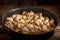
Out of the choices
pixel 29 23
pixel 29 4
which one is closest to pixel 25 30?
pixel 29 23

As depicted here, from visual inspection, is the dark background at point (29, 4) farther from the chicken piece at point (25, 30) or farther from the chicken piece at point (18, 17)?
the chicken piece at point (25, 30)

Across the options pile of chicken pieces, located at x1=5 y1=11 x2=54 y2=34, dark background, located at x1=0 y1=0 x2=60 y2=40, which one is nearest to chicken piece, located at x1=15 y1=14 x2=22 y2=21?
pile of chicken pieces, located at x1=5 y1=11 x2=54 y2=34

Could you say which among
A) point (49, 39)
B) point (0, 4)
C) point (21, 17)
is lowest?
point (49, 39)

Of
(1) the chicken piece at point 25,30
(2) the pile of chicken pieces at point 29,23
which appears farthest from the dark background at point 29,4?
(1) the chicken piece at point 25,30

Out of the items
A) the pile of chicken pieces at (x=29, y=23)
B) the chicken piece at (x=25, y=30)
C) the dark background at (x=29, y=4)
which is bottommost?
the chicken piece at (x=25, y=30)

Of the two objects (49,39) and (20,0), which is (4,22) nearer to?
(49,39)

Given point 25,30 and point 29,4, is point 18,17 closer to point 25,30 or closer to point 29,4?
point 25,30

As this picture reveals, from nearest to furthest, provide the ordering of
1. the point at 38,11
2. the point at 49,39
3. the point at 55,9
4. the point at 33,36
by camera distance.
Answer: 1. the point at 33,36
2. the point at 49,39
3. the point at 38,11
4. the point at 55,9

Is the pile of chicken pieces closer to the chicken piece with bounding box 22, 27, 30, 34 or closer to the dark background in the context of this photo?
the chicken piece with bounding box 22, 27, 30, 34

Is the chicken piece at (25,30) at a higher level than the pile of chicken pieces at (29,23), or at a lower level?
lower

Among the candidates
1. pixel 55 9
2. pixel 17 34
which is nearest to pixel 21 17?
pixel 17 34

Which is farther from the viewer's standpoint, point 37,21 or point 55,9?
point 55,9
